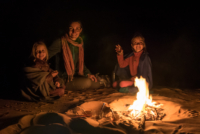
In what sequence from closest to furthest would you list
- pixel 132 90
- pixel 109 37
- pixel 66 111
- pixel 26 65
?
pixel 66 111
pixel 26 65
pixel 132 90
pixel 109 37

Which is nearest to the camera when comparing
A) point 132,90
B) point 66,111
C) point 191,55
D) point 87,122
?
point 87,122

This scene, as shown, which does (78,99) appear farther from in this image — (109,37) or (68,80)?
(109,37)

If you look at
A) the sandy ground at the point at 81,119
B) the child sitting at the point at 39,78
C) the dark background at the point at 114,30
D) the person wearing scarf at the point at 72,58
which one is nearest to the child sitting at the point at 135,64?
the sandy ground at the point at 81,119

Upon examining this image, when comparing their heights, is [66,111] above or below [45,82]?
below

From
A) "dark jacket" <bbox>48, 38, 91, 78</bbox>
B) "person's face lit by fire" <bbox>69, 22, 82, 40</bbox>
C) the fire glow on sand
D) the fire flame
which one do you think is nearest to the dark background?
"dark jacket" <bbox>48, 38, 91, 78</bbox>

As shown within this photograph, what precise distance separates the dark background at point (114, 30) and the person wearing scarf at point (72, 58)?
48.5 inches

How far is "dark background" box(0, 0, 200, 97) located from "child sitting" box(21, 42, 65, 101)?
227 cm

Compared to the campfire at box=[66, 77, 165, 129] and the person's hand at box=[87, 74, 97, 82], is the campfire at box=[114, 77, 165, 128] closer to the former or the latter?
the campfire at box=[66, 77, 165, 129]

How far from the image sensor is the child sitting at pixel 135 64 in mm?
5742

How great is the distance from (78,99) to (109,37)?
381cm

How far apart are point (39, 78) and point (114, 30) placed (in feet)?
14.2

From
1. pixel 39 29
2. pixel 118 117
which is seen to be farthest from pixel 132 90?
pixel 39 29

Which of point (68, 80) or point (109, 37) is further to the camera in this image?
point (109, 37)

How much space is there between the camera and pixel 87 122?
3.22 meters
